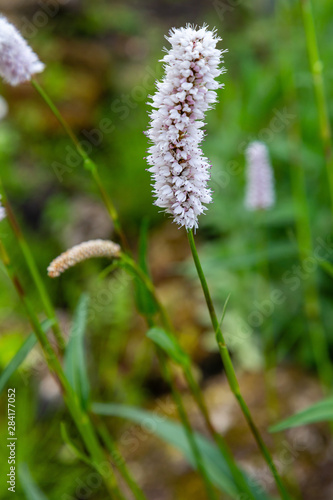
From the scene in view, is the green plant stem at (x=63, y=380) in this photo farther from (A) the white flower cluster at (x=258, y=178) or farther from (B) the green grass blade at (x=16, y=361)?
(A) the white flower cluster at (x=258, y=178)

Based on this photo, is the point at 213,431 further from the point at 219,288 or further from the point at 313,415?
the point at 219,288

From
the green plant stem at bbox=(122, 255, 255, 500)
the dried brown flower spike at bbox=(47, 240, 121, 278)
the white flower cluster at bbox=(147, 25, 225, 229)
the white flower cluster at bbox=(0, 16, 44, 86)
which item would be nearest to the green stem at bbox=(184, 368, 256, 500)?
the green plant stem at bbox=(122, 255, 255, 500)

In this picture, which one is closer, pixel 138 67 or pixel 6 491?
pixel 6 491

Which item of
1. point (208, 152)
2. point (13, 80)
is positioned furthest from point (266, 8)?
point (13, 80)

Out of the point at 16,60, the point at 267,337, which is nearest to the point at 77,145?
the point at 16,60

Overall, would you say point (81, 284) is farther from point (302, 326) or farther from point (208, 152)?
point (302, 326)
